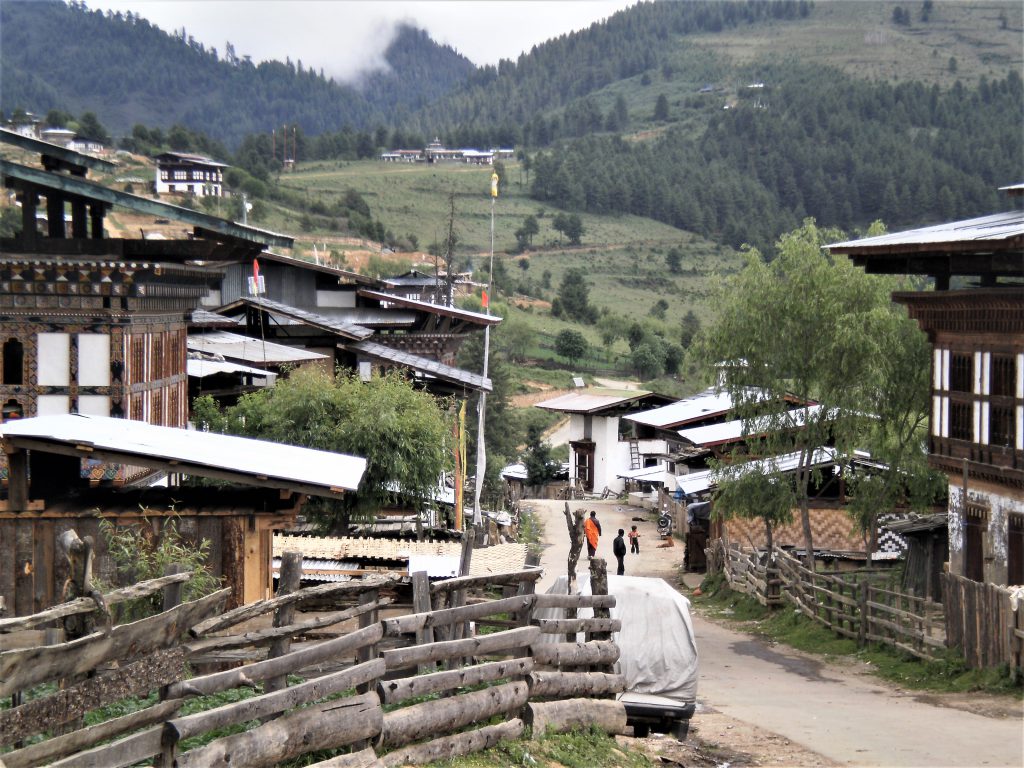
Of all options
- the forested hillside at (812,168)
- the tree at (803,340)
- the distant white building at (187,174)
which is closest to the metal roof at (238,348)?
the tree at (803,340)

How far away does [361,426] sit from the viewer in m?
24.0

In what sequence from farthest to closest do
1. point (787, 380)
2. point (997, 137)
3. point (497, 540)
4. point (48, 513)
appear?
point (997, 137), point (787, 380), point (497, 540), point (48, 513)

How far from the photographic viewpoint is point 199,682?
346 inches

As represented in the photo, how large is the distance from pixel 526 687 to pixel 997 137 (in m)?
185

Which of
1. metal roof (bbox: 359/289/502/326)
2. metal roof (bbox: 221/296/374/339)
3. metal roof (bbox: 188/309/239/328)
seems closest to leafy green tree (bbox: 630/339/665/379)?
metal roof (bbox: 359/289/502/326)

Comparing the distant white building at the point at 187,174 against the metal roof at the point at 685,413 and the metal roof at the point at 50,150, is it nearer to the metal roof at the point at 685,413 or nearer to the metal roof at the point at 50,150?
the metal roof at the point at 685,413

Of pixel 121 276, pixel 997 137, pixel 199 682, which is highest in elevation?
pixel 997 137

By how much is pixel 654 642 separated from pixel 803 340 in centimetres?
1439

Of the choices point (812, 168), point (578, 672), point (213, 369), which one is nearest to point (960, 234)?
point (578, 672)

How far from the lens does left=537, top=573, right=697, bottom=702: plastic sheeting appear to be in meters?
15.3

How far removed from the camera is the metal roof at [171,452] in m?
13.1

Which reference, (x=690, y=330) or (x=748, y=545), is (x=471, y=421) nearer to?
(x=748, y=545)

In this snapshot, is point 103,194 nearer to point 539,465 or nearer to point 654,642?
point 654,642

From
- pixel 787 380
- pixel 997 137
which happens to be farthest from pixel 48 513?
pixel 997 137
